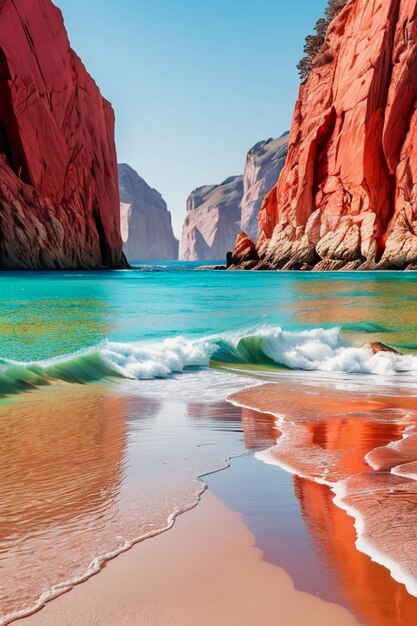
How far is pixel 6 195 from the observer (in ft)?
165

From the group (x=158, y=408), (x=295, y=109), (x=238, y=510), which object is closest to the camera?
(x=238, y=510)

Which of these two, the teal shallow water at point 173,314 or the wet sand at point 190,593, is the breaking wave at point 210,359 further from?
the wet sand at point 190,593

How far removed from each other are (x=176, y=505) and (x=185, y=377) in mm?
8002

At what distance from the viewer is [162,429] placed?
6492 mm

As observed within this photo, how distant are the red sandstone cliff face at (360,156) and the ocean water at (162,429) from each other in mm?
38464

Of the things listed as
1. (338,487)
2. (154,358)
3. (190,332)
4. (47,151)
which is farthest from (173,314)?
(47,151)

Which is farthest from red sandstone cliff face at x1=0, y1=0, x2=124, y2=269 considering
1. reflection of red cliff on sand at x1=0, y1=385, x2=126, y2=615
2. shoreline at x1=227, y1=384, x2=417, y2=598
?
reflection of red cliff on sand at x1=0, y1=385, x2=126, y2=615

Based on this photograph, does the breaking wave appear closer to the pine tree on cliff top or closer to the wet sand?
the wet sand

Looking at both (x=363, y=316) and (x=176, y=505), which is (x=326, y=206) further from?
(x=176, y=505)

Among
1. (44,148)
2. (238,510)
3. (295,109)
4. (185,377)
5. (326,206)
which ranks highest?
(295,109)

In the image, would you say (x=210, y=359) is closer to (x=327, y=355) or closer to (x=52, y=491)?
(x=327, y=355)

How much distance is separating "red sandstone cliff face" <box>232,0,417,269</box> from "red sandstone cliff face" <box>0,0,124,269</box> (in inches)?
817

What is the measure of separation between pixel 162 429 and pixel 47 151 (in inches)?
2209

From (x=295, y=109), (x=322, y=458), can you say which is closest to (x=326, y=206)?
(x=295, y=109)
